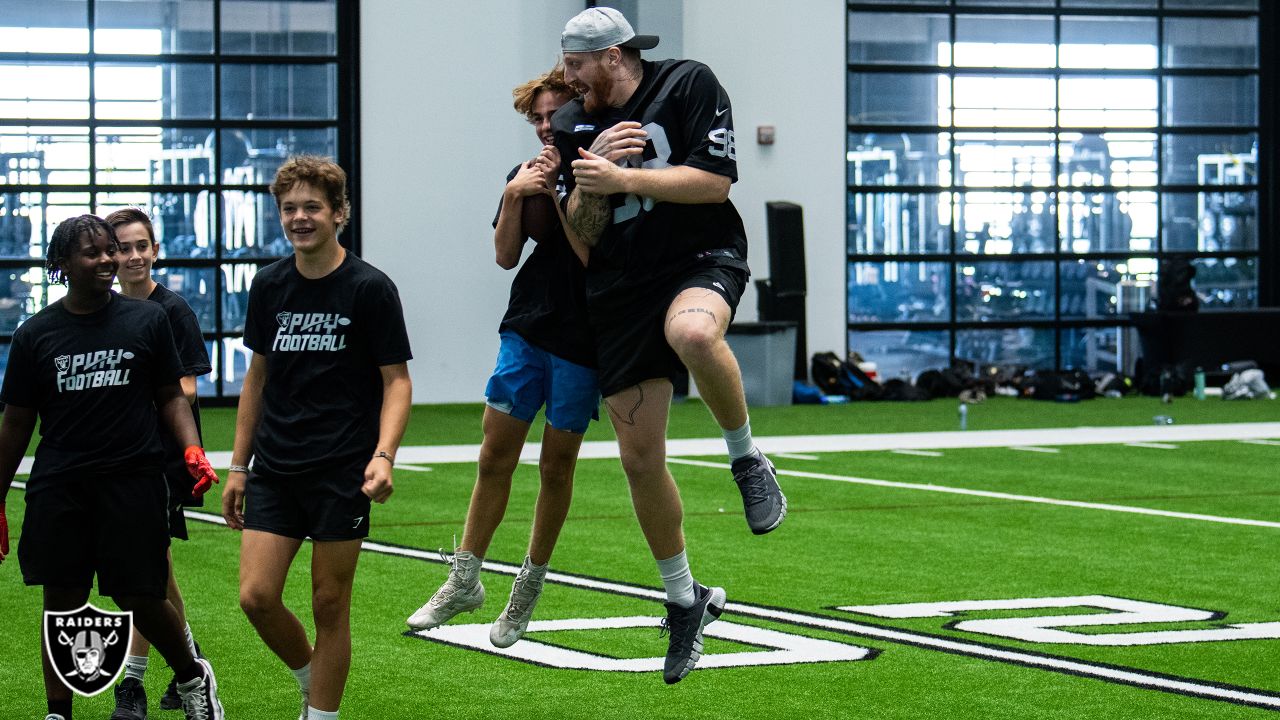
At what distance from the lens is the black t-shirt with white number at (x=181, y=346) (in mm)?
5418

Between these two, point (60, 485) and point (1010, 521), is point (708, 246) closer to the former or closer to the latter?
point (60, 485)

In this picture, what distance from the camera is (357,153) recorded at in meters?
20.3

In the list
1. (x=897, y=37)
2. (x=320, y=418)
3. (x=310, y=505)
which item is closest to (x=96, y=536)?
(x=310, y=505)

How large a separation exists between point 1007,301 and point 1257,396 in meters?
4.00

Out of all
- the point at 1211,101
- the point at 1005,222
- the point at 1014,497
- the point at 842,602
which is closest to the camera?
the point at 842,602

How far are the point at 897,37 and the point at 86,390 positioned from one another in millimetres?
19080

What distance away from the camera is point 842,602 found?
23.4ft

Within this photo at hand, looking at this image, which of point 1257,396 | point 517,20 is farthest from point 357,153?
point 1257,396

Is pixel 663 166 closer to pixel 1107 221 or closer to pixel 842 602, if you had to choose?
pixel 842 602

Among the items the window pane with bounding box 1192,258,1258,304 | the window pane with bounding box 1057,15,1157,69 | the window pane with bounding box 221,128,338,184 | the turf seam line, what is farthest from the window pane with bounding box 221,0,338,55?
the window pane with bounding box 1192,258,1258,304

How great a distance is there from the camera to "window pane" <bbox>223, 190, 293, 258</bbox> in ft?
67.2

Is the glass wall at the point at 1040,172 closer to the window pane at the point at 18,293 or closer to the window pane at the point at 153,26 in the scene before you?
the window pane at the point at 153,26

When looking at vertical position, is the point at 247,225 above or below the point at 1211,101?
below

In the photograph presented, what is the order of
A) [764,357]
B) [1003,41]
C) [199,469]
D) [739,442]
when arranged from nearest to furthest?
[199,469], [739,442], [764,357], [1003,41]
